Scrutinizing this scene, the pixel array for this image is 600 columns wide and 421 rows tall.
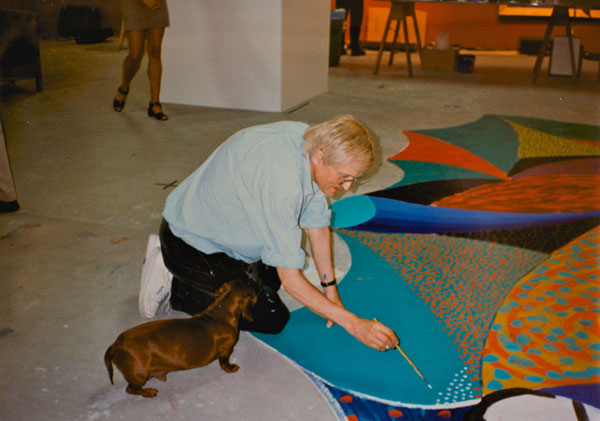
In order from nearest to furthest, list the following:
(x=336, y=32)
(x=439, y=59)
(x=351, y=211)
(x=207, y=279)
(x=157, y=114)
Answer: (x=207, y=279)
(x=351, y=211)
(x=157, y=114)
(x=439, y=59)
(x=336, y=32)

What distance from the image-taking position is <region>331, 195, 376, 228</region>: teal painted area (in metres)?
3.05

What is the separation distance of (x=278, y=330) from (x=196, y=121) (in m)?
3.18

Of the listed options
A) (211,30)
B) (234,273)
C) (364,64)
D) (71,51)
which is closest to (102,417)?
(234,273)

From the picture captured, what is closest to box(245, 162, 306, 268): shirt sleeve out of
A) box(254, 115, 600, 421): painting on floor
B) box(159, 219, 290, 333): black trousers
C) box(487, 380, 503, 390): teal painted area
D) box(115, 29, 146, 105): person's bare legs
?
box(159, 219, 290, 333): black trousers

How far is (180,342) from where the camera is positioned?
1.70 m

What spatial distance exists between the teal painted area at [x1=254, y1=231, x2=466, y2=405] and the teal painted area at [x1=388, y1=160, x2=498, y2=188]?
1328 mm

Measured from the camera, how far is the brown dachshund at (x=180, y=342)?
1.65m

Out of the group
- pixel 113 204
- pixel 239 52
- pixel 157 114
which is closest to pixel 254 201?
pixel 113 204

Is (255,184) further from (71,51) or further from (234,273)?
(71,51)

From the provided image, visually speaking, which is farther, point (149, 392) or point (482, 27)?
point (482, 27)

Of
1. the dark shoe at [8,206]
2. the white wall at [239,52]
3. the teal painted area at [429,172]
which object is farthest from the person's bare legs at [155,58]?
the teal painted area at [429,172]

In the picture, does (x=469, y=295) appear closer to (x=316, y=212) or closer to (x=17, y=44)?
(x=316, y=212)

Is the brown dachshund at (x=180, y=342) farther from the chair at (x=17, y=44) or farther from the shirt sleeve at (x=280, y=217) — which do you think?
the chair at (x=17, y=44)

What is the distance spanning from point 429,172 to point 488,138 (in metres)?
1.04
